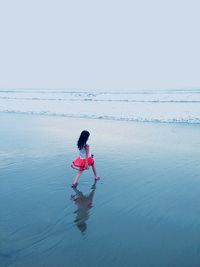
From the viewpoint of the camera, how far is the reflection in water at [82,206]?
500cm

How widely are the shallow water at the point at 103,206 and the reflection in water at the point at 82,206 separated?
0.05 ft

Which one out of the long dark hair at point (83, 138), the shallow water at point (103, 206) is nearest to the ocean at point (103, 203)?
the shallow water at point (103, 206)

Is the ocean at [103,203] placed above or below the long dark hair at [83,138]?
below

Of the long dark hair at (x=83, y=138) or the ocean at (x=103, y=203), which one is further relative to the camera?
the long dark hair at (x=83, y=138)

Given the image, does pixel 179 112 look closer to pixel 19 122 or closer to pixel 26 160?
pixel 19 122

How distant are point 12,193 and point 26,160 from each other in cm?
256

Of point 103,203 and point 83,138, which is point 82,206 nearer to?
point 103,203

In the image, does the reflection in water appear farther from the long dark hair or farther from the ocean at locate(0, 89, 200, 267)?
the long dark hair

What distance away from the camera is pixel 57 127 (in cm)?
1447

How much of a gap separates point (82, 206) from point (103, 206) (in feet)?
1.25

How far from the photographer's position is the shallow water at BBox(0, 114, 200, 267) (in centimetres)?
418

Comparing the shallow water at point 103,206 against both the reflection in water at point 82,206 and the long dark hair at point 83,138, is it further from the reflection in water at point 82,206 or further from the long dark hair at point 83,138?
the long dark hair at point 83,138

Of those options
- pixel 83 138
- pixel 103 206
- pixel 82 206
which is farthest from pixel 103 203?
pixel 83 138

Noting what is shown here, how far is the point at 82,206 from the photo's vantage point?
18.6ft
